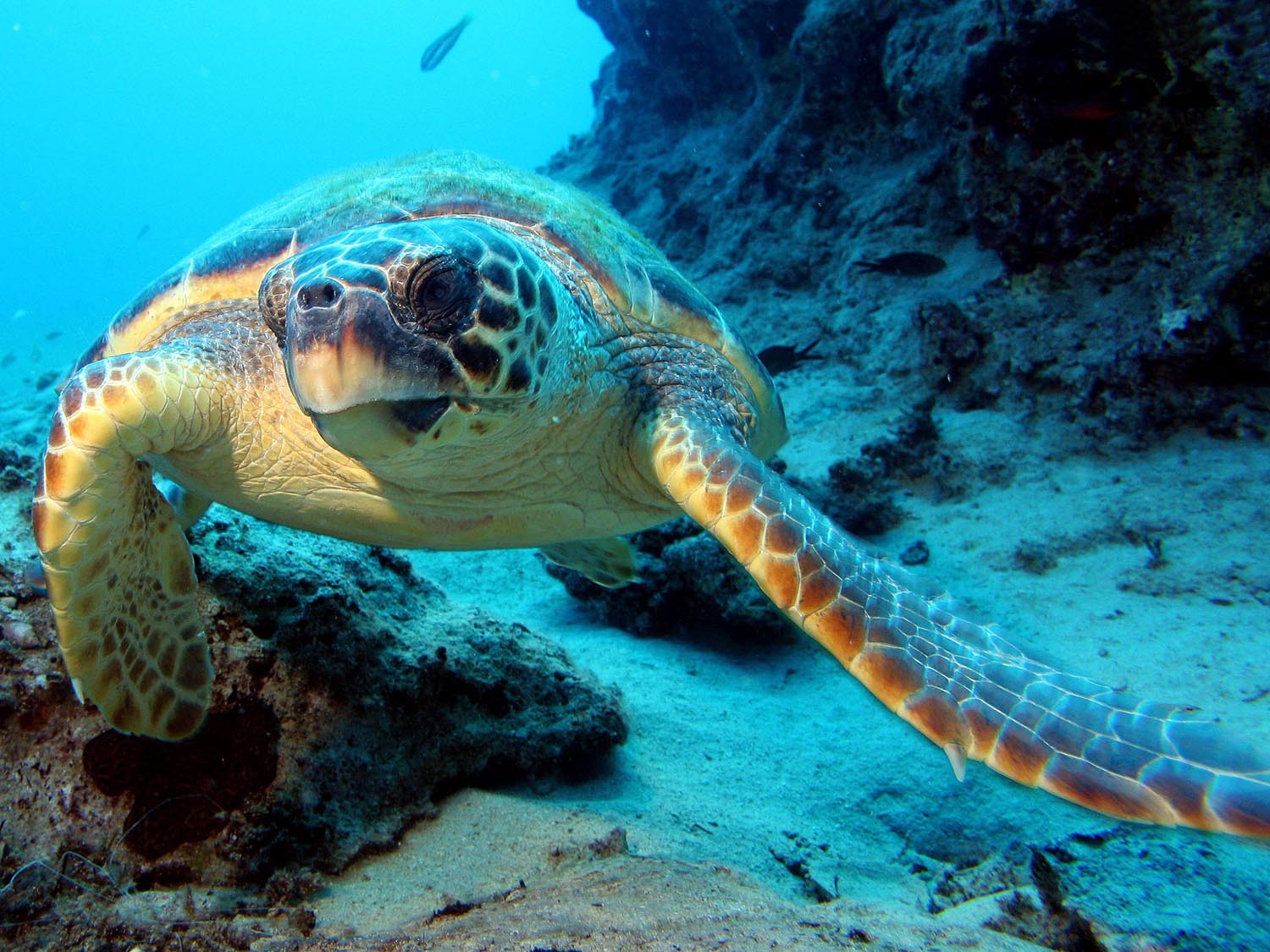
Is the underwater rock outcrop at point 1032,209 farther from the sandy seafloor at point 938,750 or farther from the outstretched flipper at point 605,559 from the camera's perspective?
the outstretched flipper at point 605,559

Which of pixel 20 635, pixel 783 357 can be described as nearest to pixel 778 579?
pixel 20 635

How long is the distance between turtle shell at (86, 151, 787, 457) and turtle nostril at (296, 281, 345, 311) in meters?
0.97

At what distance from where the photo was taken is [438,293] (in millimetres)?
1638

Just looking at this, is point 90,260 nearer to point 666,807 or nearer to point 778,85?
point 778,85

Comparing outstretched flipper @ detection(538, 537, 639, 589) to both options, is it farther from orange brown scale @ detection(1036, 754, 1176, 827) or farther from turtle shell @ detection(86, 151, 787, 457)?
orange brown scale @ detection(1036, 754, 1176, 827)

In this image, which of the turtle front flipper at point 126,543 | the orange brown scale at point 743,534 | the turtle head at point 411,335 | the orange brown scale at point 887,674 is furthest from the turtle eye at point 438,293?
the orange brown scale at point 887,674

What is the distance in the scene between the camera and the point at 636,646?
4156 millimetres

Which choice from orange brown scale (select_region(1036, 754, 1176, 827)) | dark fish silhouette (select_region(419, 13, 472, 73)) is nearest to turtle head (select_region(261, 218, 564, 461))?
orange brown scale (select_region(1036, 754, 1176, 827))

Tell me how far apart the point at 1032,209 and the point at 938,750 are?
4.71 m

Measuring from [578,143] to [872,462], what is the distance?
15.1 m

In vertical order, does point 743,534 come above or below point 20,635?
above

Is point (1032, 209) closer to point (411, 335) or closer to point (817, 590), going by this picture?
point (817, 590)

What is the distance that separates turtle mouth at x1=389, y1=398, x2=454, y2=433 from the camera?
1.63 m

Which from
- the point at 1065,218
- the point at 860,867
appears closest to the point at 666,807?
the point at 860,867
